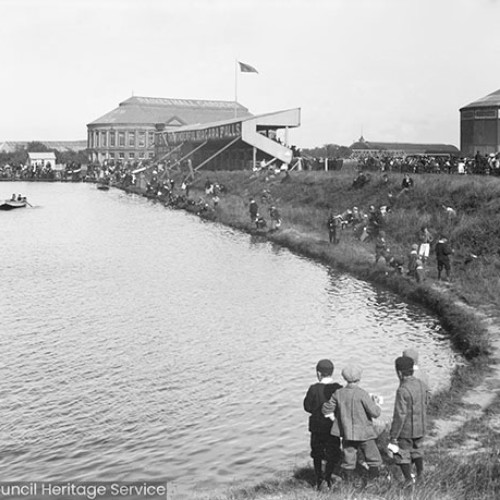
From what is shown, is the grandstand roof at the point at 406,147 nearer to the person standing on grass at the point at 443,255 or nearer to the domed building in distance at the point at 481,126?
the domed building in distance at the point at 481,126

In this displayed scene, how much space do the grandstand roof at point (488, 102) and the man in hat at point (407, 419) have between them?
56.9 metres

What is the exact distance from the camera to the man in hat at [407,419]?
1025cm

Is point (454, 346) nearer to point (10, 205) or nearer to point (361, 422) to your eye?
point (361, 422)

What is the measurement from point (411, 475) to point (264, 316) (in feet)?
46.9

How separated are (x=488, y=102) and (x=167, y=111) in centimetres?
10496

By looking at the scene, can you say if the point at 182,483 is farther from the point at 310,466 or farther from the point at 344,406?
the point at 344,406

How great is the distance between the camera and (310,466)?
40.1ft

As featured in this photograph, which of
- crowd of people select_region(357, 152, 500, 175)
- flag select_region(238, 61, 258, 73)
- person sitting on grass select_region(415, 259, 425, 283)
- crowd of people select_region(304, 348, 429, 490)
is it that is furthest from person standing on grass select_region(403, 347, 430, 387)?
flag select_region(238, 61, 258, 73)

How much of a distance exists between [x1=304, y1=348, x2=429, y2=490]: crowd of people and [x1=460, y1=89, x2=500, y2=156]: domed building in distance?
5520 centimetres

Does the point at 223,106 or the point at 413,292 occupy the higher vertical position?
the point at 223,106

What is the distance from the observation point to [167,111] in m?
160

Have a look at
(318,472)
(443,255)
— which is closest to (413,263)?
(443,255)

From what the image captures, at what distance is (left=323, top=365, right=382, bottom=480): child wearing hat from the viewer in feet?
33.2

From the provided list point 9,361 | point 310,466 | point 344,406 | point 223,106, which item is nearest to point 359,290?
point 9,361
